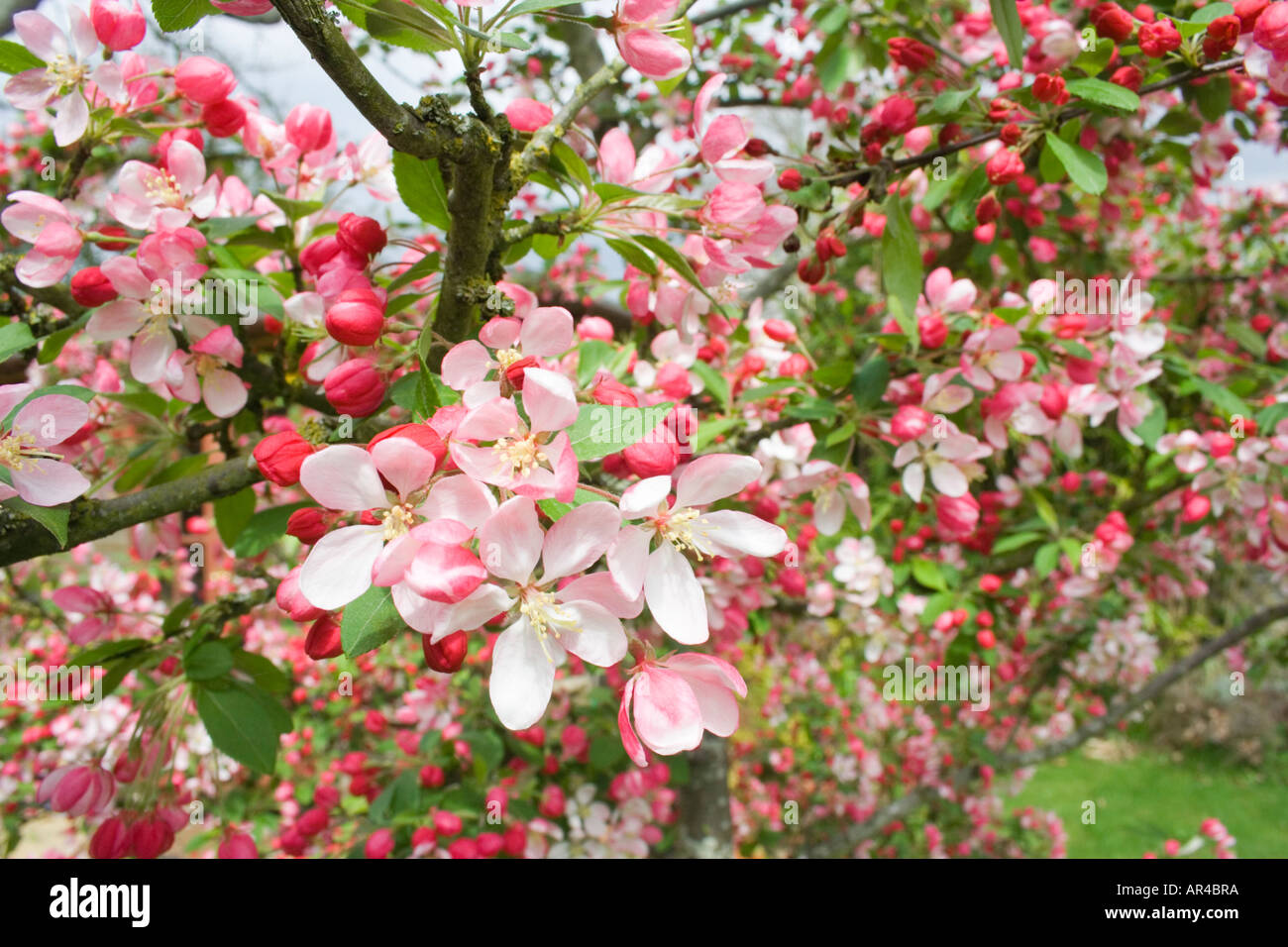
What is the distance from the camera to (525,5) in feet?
2.10

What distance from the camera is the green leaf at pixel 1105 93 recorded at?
1.03 meters

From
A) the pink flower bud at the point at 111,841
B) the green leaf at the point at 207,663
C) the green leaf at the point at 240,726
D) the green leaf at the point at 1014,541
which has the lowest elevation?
the pink flower bud at the point at 111,841

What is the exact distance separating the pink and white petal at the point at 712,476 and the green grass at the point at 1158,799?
4.77 metres

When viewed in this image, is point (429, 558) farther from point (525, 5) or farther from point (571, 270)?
point (571, 270)

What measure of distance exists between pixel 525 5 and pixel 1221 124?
1.93 metres

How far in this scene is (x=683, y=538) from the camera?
0.65 metres

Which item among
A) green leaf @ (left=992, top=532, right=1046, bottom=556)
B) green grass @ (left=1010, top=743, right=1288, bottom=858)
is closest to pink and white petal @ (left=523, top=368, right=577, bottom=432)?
green leaf @ (left=992, top=532, right=1046, bottom=556)

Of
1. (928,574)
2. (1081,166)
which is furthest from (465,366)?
(928,574)

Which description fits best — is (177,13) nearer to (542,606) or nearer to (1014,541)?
(542,606)

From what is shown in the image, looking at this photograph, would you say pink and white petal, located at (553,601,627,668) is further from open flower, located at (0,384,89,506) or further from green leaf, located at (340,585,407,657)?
open flower, located at (0,384,89,506)

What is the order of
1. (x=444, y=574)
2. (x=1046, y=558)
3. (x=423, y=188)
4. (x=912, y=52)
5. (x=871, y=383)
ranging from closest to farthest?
(x=444, y=574) < (x=423, y=188) < (x=871, y=383) < (x=912, y=52) < (x=1046, y=558)

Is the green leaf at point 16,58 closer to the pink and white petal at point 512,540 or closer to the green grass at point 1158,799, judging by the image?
the pink and white petal at point 512,540

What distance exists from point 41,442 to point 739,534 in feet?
2.22

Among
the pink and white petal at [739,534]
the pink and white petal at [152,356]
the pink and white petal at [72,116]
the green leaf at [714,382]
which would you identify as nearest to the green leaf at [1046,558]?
the green leaf at [714,382]
